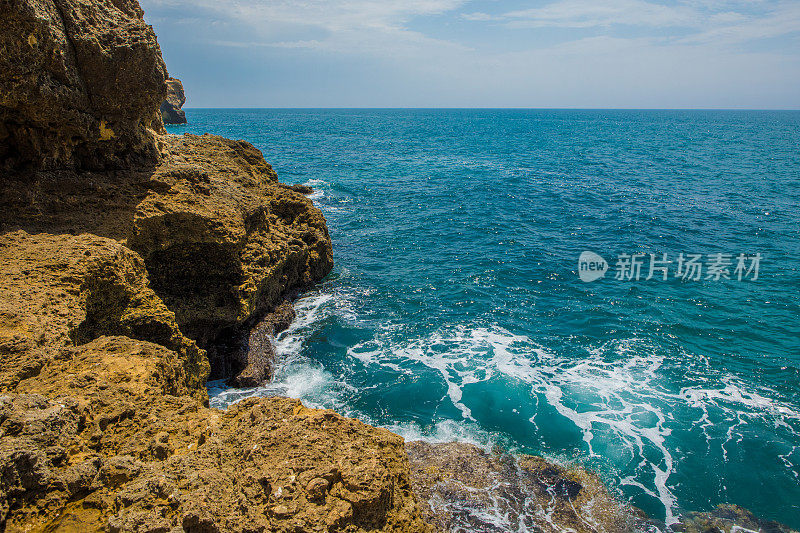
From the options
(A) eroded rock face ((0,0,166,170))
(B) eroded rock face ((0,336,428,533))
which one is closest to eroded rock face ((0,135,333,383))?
(A) eroded rock face ((0,0,166,170))

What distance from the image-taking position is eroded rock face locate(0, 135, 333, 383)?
12.0 m

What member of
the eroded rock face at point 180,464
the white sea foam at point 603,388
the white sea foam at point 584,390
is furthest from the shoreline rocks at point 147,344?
the white sea foam at point 603,388

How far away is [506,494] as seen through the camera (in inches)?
428

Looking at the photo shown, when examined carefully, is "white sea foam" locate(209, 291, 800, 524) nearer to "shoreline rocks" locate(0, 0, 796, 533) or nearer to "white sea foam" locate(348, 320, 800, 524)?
"white sea foam" locate(348, 320, 800, 524)

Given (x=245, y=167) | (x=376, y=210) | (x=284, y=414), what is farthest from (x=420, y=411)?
(x=376, y=210)

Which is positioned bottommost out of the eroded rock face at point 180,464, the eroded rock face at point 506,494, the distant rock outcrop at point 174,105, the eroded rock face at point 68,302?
the eroded rock face at point 506,494

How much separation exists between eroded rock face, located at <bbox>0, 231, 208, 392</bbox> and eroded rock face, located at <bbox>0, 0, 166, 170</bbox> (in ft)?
11.1

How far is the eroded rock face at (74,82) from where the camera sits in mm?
10703

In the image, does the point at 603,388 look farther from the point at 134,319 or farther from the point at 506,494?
the point at 134,319

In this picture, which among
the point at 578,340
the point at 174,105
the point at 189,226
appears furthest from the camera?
the point at 174,105

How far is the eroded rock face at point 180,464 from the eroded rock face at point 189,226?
6122 mm

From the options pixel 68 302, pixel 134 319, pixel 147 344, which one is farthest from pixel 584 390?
pixel 68 302

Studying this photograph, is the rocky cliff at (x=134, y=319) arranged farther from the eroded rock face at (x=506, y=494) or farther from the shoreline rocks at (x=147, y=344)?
the eroded rock face at (x=506, y=494)

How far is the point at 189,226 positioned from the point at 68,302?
16.3ft
